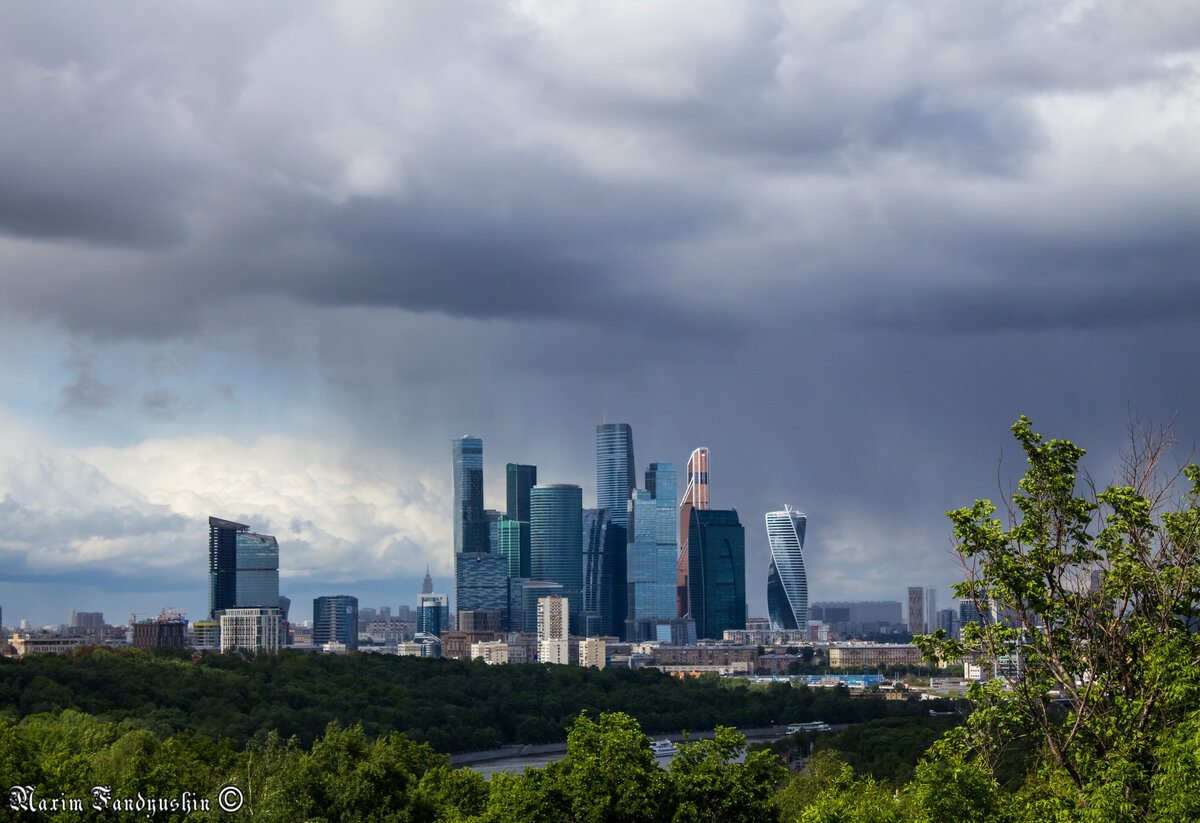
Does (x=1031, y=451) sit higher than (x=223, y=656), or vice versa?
(x=1031, y=451)

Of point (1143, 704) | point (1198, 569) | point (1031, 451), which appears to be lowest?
point (1143, 704)

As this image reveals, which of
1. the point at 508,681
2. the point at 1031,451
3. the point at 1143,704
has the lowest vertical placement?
the point at 508,681

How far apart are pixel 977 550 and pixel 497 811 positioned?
18.8 metres

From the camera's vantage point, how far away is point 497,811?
42281mm

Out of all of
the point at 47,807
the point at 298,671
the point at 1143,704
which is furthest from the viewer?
the point at 298,671

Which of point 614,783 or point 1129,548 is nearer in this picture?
point 1129,548

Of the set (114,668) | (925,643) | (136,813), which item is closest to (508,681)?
(114,668)

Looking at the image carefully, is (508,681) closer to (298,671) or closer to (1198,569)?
(298,671)

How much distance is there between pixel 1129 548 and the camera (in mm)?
31266

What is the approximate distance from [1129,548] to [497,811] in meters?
21.2

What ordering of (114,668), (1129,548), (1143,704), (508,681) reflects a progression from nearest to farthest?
(1143,704) < (1129,548) < (114,668) < (508,681)

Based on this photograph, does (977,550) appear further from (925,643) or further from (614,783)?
(614,783)

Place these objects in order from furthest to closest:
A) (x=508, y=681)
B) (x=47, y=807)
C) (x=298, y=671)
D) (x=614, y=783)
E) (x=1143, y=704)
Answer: (x=508, y=681) < (x=298, y=671) < (x=47, y=807) < (x=614, y=783) < (x=1143, y=704)

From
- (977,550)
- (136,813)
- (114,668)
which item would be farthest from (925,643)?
(114,668)
